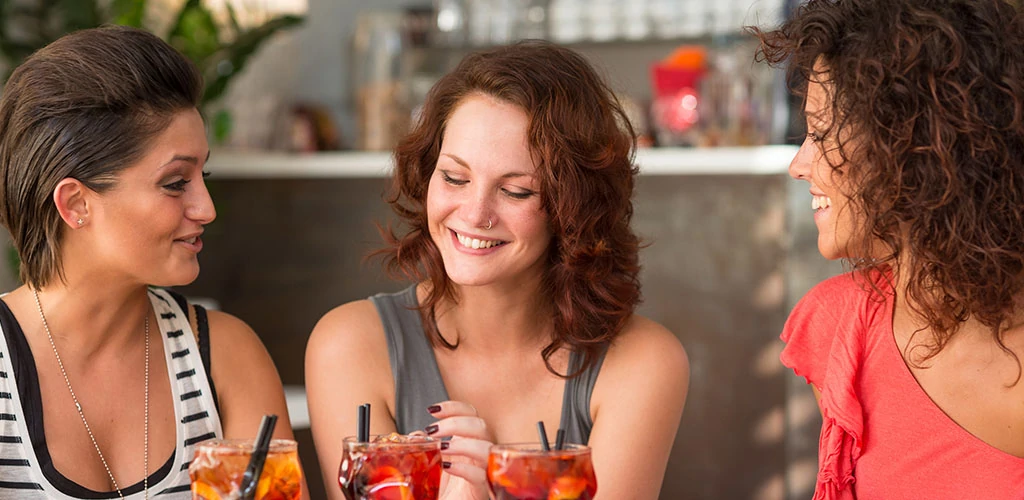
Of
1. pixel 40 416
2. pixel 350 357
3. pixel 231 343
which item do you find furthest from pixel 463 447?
pixel 40 416

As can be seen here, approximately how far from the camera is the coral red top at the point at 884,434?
1554 mm

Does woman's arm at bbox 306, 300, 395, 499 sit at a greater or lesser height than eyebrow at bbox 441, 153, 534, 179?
lesser

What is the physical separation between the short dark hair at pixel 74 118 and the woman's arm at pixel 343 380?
18.2 inches

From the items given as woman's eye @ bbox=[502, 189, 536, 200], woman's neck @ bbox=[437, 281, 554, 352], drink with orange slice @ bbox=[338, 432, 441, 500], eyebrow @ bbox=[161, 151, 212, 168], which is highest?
eyebrow @ bbox=[161, 151, 212, 168]

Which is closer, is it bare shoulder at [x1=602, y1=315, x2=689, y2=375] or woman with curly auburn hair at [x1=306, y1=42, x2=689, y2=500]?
woman with curly auburn hair at [x1=306, y1=42, x2=689, y2=500]

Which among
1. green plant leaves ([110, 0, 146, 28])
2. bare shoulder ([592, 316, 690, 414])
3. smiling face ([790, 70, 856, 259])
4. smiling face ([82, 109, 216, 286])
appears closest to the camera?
smiling face ([790, 70, 856, 259])

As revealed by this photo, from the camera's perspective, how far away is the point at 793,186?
3568 mm

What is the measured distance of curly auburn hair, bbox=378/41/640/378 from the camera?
5.97 feet

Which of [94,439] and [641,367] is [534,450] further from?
[94,439]

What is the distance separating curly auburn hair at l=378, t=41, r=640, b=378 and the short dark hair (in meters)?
0.48

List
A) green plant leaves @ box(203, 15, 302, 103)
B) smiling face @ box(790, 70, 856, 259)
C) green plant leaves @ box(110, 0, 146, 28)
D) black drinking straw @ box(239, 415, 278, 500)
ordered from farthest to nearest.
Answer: green plant leaves @ box(203, 15, 302, 103) → green plant leaves @ box(110, 0, 146, 28) → smiling face @ box(790, 70, 856, 259) → black drinking straw @ box(239, 415, 278, 500)

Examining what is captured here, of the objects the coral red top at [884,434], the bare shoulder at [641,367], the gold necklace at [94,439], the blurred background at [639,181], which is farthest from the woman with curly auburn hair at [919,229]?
the blurred background at [639,181]

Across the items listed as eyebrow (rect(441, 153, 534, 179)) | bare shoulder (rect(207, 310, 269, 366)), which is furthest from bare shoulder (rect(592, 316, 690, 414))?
bare shoulder (rect(207, 310, 269, 366))

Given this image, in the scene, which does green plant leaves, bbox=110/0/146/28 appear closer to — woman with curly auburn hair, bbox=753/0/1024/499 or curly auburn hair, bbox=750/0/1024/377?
woman with curly auburn hair, bbox=753/0/1024/499
